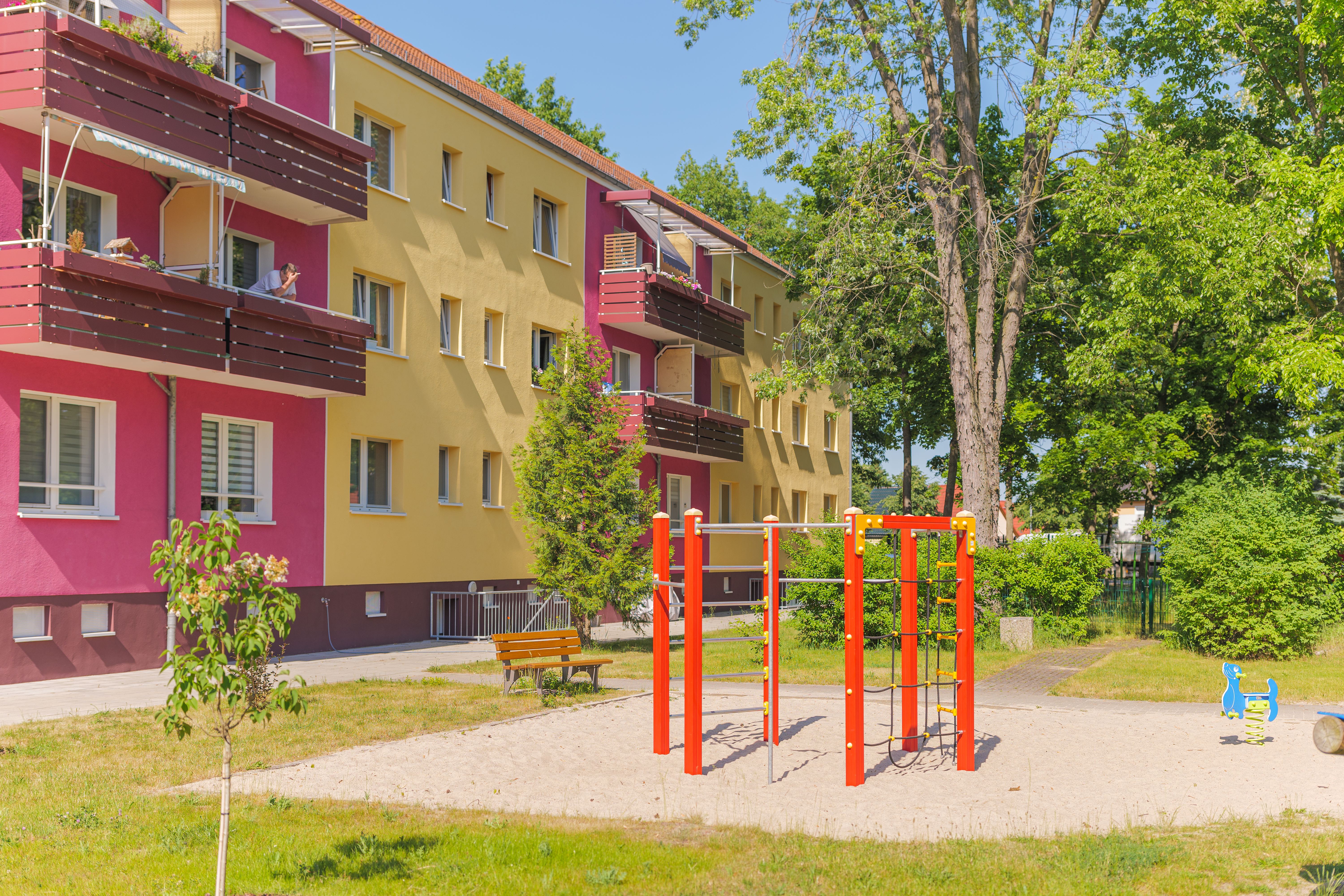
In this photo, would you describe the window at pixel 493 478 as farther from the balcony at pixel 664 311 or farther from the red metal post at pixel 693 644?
the red metal post at pixel 693 644

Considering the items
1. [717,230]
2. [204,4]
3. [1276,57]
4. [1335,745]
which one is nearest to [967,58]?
[1276,57]

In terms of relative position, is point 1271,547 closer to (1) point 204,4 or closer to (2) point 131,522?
(2) point 131,522

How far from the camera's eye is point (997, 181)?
3250 cm

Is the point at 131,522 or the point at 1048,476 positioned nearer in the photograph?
the point at 131,522

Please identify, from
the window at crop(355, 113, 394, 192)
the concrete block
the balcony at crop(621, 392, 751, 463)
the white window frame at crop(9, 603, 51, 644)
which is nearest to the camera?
the white window frame at crop(9, 603, 51, 644)

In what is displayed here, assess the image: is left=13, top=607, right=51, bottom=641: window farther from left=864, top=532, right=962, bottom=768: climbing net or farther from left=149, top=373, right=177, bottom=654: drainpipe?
left=864, top=532, right=962, bottom=768: climbing net

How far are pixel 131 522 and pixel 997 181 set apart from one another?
79.5 feet

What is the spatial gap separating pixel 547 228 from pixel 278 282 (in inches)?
411

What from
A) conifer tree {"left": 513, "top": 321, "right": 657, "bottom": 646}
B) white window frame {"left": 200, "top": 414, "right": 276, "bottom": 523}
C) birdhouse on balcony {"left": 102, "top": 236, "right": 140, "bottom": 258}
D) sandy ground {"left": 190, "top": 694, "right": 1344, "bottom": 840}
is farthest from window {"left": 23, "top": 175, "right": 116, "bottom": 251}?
sandy ground {"left": 190, "top": 694, "right": 1344, "bottom": 840}

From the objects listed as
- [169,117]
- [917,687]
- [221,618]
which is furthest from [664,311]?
[221,618]

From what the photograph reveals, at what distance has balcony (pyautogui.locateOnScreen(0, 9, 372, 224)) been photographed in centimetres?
1512

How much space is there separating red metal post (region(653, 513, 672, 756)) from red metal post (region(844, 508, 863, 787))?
5.80ft

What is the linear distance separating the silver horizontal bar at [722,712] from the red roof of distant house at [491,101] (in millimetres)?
13606

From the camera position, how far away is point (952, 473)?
147 feet
